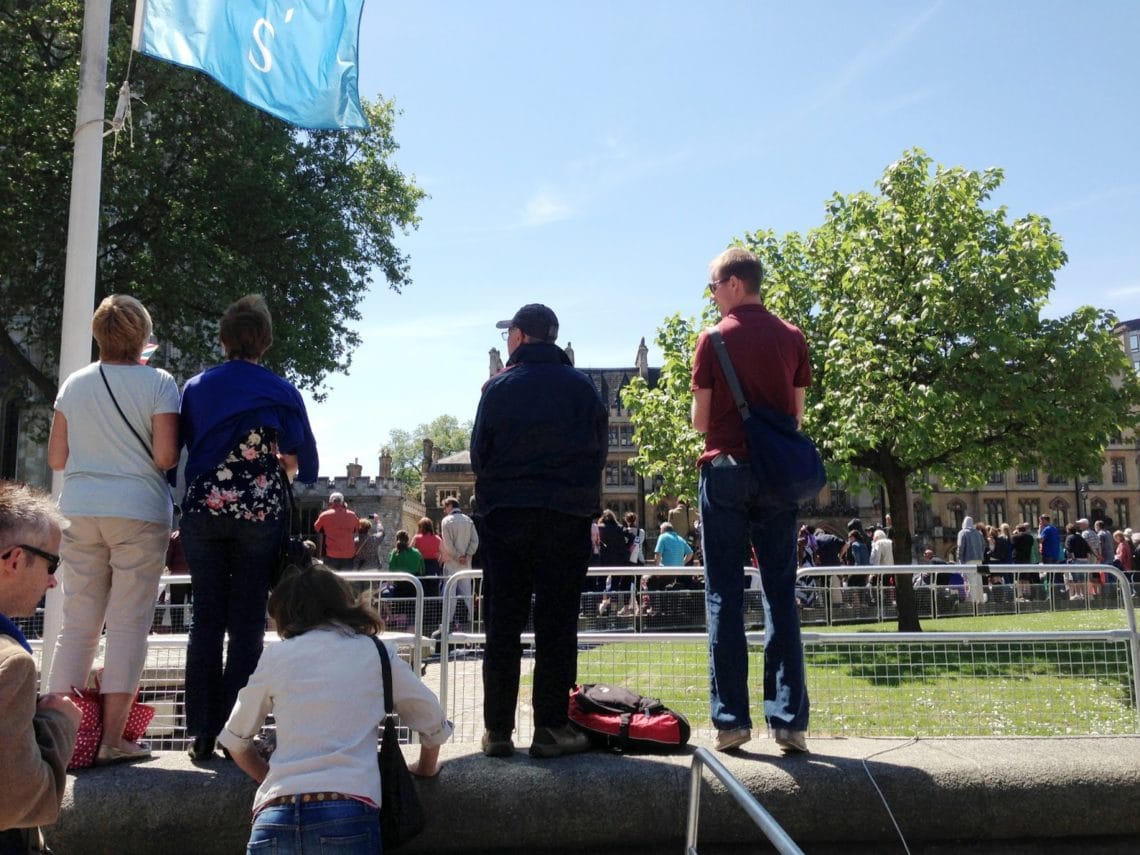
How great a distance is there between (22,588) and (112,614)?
2030mm

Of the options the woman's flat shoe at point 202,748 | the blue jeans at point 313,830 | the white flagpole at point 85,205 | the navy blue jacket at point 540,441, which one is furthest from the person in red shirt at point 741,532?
the white flagpole at point 85,205

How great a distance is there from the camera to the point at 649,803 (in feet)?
12.8

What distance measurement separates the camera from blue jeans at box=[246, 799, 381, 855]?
312cm

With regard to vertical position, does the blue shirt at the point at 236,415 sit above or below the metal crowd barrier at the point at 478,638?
above

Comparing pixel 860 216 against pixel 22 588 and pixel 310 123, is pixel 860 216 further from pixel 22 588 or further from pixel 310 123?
pixel 22 588

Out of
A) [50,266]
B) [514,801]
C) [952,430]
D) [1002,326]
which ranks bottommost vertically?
[514,801]

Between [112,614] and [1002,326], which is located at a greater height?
[1002,326]

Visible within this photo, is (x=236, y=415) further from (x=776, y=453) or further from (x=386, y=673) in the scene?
(x=776, y=453)

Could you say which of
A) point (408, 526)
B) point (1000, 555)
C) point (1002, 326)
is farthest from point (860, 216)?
point (408, 526)

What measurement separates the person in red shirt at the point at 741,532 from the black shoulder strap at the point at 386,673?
1.61 meters

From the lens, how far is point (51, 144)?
23531 millimetres

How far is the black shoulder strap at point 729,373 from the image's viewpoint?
446 cm

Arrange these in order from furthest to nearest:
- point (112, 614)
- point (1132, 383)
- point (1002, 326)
→ point (1132, 383), point (1002, 326), point (112, 614)

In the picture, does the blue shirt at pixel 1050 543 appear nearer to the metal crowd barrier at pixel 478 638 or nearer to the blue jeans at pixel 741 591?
the metal crowd barrier at pixel 478 638
